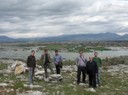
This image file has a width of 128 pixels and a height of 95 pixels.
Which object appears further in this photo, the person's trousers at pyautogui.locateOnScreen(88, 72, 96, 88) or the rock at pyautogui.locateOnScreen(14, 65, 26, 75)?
the rock at pyautogui.locateOnScreen(14, 65, 26, 75)

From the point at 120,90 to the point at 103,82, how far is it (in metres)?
3.78

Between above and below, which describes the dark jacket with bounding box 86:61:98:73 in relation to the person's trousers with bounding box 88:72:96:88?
above

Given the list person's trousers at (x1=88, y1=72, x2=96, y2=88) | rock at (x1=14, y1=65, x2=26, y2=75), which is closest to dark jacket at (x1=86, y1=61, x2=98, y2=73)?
person's trousers at (x1=88, y1=72, x2=96, y2=88)

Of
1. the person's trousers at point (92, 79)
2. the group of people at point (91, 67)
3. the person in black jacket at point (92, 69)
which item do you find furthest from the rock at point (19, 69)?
the person in black jacket at point (92, 69)

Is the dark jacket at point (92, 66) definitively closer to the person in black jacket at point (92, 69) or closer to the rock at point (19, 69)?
the person in black jacket at point (92, 69)

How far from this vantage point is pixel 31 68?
22578 millimetres

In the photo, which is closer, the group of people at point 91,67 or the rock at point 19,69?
the group of people at point 91,67

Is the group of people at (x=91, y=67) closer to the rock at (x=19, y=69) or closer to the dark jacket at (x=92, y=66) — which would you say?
the dark jacket at (x=92, y=66)

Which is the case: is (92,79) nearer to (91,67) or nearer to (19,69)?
(91,67)

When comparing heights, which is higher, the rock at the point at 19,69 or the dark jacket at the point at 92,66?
the dark jacket at the point at 92,66

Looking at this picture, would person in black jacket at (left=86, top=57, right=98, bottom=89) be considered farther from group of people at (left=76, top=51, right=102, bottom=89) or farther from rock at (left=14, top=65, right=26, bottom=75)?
rock at (left=14, top=65, right=26, bottom=75)

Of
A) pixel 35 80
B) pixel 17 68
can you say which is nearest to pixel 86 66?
pixel 35 80

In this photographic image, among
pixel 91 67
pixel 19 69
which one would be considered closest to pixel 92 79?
pixel 91 67

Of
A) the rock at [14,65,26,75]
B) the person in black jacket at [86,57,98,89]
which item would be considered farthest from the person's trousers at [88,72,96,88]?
the rock at [14,65,26,75]
